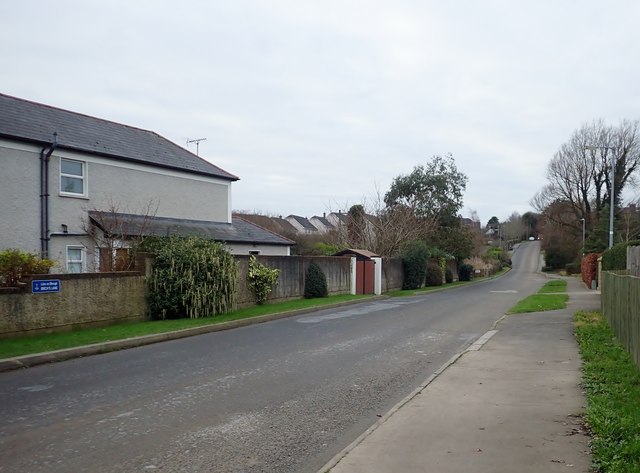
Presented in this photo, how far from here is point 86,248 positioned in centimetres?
2045

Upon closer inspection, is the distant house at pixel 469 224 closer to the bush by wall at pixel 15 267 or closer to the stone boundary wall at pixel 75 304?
the stone boundary wall at pixel 75 304

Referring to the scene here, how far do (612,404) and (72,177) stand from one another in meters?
19.2

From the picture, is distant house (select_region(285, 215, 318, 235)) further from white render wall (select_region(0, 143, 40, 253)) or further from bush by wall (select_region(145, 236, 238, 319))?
bush by wall (select_region(145, 236, 238, 319))

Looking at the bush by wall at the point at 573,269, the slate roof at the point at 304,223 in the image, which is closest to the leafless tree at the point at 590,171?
the bush by wall at the point at 573,269

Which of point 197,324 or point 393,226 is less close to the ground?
point 393,226

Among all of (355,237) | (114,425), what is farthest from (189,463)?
(355,237)

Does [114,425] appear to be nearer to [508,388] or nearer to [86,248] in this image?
[508,388]

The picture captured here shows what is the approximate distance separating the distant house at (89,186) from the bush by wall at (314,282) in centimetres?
394

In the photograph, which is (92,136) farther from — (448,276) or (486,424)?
(448,276)

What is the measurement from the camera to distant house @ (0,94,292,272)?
18.8 meters

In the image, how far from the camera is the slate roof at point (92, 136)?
19.8m

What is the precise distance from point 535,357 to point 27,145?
16924mm

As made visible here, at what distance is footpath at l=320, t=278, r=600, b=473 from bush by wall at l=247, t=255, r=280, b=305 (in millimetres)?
10372

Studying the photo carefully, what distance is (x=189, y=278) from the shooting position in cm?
1580
